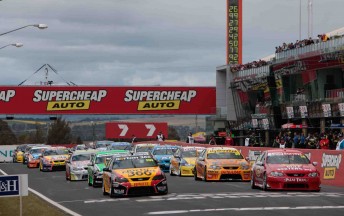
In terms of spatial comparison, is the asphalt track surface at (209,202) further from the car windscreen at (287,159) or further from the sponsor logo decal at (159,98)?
the sponsor logo decal at (159,98)

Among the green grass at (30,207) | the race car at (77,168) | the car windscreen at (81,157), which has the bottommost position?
the green grass at (30,207)

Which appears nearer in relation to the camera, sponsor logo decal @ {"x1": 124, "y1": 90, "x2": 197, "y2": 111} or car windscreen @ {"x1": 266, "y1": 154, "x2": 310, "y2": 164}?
car windscreen @ {"x1": 266, "y1": 154, "x2": 310, "y2": 164}

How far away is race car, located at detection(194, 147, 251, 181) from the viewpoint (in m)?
30.0

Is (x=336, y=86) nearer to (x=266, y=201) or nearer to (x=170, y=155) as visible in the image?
(x=170, y=155)

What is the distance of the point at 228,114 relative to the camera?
77875mm

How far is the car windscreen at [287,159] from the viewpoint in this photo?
82.2ft

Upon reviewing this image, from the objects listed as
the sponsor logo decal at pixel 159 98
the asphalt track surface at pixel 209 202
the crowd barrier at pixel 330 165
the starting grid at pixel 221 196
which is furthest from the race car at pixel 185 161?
the sponsor logo decal at pixel 159 98

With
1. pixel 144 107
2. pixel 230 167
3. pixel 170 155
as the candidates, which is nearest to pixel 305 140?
pixel 170 155

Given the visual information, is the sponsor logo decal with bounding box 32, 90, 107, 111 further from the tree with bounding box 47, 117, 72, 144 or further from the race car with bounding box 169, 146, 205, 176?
the tree with bounding box 47, 117, 72, 144

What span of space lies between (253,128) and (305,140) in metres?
24.3

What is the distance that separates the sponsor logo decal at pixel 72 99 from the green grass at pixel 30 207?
190 feet

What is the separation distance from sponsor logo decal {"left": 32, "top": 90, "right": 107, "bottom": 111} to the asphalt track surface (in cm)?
5497

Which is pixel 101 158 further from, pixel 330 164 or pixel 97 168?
pixel 330 164

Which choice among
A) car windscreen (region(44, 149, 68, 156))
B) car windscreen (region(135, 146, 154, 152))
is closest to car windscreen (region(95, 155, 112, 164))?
car windscreen (region(135, 146, 154, 152))
